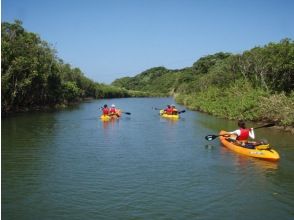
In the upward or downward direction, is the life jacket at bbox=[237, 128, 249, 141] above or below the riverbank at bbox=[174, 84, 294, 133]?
below

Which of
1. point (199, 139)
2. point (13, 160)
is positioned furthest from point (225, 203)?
point (199, 139)

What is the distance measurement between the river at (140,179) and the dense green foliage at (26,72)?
16.5 metres

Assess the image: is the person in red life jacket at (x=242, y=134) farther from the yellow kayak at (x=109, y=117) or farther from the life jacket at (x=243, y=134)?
the yellow kayak at (x=109, y=117)

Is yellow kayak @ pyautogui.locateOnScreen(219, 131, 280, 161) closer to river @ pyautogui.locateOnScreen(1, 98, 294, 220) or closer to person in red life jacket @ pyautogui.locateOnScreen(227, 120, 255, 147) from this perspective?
river @ pyautogui.locateOnScreen(1, 98, 294, 220)

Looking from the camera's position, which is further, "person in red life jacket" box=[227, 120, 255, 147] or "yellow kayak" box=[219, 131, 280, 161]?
"person in red life jacket" box=[227, 120, 255, 147]

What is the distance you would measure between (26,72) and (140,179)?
32.2 meters

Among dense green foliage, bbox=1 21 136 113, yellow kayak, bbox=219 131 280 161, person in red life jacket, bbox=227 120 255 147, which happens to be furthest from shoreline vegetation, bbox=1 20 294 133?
yellow kayak, bbox=219 131 280 161

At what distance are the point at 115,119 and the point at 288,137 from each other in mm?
16723

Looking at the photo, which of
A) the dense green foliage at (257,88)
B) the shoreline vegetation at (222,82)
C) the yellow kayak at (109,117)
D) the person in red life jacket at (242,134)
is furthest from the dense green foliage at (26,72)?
the person in red life jacket at (242,134)

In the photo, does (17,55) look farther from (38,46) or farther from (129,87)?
(129,87)

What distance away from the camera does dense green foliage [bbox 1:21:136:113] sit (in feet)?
130

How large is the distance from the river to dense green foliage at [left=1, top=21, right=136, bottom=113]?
1654 centimetres

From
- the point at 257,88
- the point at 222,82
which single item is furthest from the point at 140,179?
the point at 222,82

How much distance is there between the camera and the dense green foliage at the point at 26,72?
130 feet
